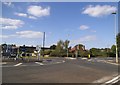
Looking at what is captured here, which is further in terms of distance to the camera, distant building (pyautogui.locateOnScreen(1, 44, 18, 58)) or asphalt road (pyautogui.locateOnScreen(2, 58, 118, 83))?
distant building (pyautogui.locateOnScreen(1, 44, 18, 58))

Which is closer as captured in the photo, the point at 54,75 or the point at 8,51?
the point at 54,75

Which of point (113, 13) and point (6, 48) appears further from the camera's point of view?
point (6, 48)

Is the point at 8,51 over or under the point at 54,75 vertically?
over

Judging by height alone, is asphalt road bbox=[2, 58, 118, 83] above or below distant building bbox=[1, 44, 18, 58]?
below

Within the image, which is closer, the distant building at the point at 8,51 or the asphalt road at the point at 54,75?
the asphalt road at the point at 54,75

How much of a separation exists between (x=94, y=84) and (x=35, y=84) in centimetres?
291

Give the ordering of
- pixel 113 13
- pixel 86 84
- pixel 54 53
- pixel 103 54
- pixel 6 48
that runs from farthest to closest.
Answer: pixel 103 54 < pixel 54 53 < pixel 6 48 < pixel 113 13 < pixel 86 84

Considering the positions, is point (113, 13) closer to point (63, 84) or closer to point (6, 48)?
point (6, 48)

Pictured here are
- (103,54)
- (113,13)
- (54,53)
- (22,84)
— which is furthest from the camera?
(103,54)

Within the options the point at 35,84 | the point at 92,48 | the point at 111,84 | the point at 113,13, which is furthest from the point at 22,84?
the point at 92,48

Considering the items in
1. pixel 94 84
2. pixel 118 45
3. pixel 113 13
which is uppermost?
pixel 113 13

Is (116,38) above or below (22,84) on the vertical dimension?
above

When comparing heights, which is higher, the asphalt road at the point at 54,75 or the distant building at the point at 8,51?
the distant building at the point at 8,51

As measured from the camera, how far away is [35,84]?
11055mm
